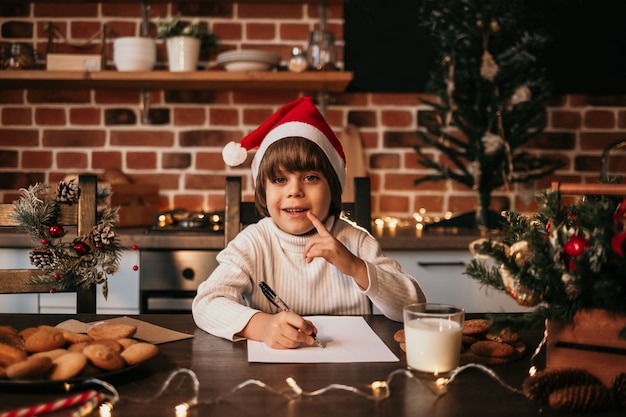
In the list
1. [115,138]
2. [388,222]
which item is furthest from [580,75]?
[115,138]

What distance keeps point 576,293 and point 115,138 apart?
216 centimetres

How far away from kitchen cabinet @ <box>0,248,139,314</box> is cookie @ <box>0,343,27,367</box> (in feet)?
4.08

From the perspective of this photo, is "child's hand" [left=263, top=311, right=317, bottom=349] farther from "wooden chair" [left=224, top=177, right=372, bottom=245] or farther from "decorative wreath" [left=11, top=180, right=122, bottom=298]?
"wooden chair" [left=224, top=177, right=372, bottom=245]

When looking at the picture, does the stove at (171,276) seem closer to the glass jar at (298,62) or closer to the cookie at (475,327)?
the glass jar at (298,62)

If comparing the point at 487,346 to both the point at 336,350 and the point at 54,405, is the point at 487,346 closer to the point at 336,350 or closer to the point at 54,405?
the point at 336,350

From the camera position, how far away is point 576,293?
0.76 metres

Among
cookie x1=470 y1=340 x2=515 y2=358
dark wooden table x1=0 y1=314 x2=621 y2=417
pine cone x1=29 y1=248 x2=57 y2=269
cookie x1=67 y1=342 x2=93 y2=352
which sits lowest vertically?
dark wooden table x1=0 y1=314 x2=621 y2=417

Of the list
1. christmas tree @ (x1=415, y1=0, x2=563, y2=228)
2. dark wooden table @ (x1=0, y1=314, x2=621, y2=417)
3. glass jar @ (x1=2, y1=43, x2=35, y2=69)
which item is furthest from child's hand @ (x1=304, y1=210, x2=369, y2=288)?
glass jar @ (x1=2, y1=43, x2=35, y2=69)

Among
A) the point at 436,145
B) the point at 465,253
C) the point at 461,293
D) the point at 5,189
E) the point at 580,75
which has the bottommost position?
the point at 461,293

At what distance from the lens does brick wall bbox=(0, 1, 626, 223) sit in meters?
2.57

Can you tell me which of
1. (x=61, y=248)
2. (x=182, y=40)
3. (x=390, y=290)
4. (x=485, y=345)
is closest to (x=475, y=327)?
(x=485, y=345)

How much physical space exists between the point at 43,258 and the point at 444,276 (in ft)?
4.22

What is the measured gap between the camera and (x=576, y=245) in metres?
0.75

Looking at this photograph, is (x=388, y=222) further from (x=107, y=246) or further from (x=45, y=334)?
(x=45, y=334)
